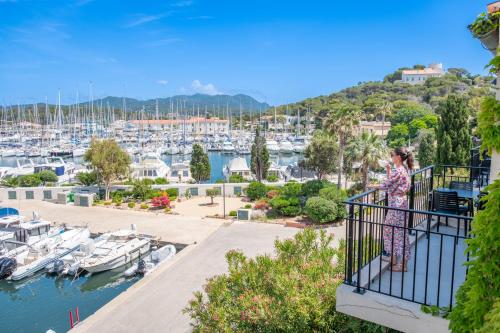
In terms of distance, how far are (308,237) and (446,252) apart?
110 inches

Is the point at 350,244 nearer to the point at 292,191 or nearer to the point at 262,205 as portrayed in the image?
the point at 262,205

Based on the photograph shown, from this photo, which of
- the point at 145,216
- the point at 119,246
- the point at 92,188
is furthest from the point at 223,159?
the point at 119,246

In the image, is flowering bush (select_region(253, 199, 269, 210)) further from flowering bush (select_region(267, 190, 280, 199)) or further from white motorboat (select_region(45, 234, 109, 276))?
white motorboat (select_region(45, 234, 109, 276))

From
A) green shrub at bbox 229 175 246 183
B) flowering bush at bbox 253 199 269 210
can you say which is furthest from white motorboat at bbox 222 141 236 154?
flowering bush at bbox 253 199 269 210

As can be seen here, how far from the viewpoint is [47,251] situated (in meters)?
20.8

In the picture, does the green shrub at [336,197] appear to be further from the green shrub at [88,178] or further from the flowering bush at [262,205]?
the green shrub at [88,178]

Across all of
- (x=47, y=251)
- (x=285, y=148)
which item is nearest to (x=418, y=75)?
(x=285, y=148)

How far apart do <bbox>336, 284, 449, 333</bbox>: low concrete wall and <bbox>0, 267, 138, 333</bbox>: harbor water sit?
13.3 meters

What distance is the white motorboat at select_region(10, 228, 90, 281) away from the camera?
19053 mm

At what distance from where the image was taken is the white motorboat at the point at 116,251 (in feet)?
62.3

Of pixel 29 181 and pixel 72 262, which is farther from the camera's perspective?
pixel 29 181

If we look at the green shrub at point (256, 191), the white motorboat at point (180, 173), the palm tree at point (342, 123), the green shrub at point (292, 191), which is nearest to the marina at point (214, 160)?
the white motorboat at point (180, 173)

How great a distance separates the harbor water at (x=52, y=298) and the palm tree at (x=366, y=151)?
16984mm

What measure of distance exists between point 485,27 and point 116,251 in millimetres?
19190
